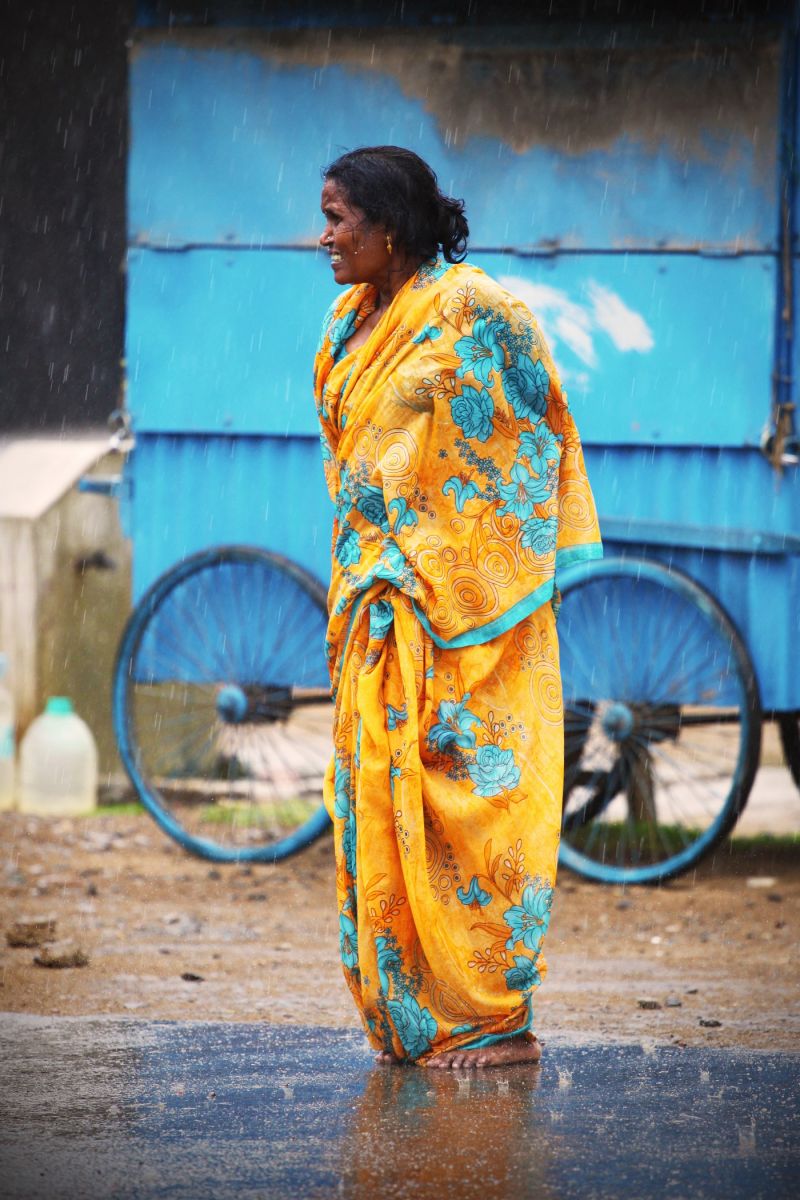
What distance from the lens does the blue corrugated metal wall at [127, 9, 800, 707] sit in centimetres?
551

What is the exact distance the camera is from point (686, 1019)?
13.2ft

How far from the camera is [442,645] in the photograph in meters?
3.19

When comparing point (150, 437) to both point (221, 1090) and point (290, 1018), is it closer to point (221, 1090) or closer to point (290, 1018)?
point (290, 1018)

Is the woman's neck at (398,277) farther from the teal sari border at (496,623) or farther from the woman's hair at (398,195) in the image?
the teal sari border at (496,623)

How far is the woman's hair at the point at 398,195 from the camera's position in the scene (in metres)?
3.23

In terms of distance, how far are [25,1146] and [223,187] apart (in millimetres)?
3957

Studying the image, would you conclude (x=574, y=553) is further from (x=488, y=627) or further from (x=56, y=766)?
(x=56, y=766)

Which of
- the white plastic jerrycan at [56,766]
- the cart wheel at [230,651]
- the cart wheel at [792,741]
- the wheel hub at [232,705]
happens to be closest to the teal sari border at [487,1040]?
the cart wheel at [230,651]

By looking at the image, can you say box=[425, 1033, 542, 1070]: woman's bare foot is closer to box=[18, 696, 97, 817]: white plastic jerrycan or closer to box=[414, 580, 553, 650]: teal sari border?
box=[414, 580, 553, 650]: teal sari border

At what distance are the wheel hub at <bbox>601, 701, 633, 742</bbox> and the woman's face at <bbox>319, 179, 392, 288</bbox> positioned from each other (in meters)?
2.61

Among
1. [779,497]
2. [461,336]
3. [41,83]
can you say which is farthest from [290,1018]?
[41,83]

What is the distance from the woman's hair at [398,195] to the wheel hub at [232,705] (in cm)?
281

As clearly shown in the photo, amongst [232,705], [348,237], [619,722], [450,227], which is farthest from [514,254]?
A: [348,237]

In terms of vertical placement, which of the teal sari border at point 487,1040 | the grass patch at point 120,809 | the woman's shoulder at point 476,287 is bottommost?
the grass patch at point 120,809
